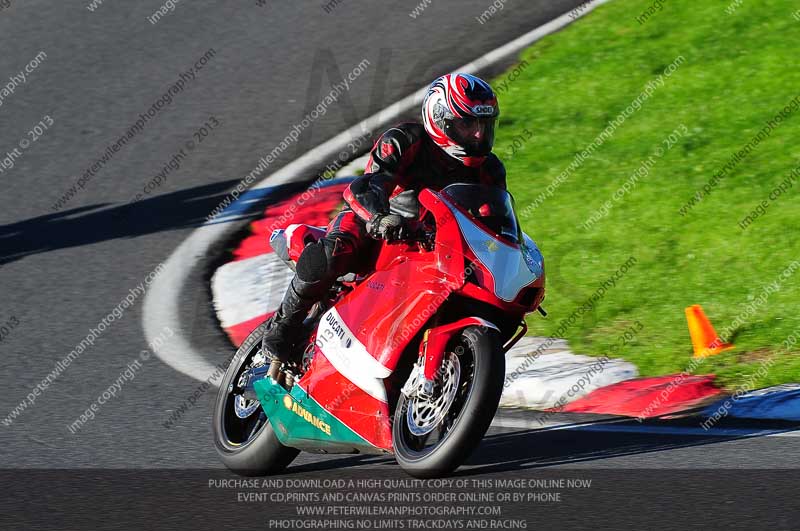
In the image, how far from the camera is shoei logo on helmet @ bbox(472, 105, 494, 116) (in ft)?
20.0

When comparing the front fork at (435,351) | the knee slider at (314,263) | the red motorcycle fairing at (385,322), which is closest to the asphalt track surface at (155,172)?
the red motorcycle fairing at (385,322)

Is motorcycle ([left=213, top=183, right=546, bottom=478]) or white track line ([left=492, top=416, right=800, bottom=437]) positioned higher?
motorcycle ([left=213, top=183, right=546, bottom=478])

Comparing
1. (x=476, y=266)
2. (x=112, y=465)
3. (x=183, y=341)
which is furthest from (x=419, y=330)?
(x=183, y=341)

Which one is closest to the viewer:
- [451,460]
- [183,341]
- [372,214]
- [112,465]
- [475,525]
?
[475,525]

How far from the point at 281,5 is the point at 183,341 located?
845 cm

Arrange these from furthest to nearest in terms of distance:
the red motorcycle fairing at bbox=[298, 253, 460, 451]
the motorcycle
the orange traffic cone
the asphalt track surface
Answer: the orange traffic cone → the asphalt track surface → the red motorcycle fairing at bbox=[298, 253, 460, 451] → the motorcycle

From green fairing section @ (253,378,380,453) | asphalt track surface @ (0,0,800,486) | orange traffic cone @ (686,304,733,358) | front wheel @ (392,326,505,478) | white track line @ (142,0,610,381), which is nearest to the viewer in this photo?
front wheel @ (392,326,505,478)

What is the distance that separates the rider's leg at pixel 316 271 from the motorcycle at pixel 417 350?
0.33 ft

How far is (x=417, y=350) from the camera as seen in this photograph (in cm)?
592

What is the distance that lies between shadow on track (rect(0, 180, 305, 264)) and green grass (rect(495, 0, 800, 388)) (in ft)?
9.07

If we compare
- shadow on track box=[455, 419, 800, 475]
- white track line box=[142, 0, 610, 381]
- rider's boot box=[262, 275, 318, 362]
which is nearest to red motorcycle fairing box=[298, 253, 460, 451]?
rider's boot box=[262, 275, 318, 362]

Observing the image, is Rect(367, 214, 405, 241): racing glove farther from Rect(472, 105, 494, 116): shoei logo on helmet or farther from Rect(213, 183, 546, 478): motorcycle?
Rect(472, 105, 494, 116): shoei logo on helmet

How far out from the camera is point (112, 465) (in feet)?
20.9

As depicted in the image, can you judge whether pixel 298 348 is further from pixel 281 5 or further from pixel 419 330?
pixel 281 5
